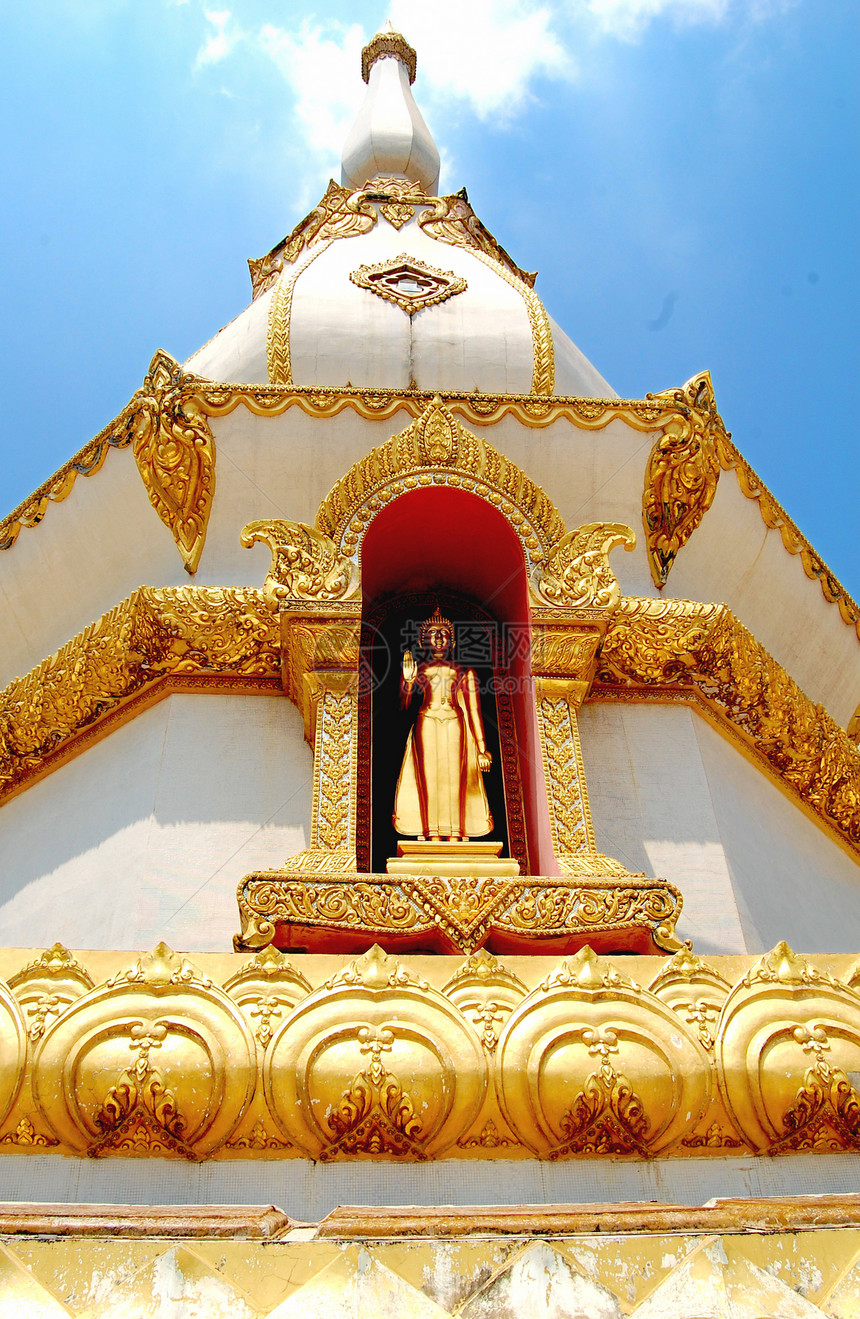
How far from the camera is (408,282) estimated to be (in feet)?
30.0

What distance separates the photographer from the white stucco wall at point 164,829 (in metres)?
6.22

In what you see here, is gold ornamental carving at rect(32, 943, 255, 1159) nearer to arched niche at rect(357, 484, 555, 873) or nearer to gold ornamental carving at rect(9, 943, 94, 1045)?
gold ornamental carving at rect(9, 943, 94, 1045)

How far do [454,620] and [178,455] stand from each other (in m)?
2.15

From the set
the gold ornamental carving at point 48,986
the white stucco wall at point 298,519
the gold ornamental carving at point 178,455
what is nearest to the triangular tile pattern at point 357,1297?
the gold ornamental carving at point 48,986

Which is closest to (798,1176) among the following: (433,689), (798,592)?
(433,689)

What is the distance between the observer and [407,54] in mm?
15188

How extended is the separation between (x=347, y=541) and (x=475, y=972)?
3.46m

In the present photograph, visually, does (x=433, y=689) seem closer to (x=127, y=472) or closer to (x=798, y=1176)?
(x=127, y=472)

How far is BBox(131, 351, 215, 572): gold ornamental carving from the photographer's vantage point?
770cm

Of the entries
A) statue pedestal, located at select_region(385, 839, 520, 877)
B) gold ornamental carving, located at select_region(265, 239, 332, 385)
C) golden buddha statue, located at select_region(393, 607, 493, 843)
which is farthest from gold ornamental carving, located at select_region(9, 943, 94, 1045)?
gold ornamental carving, located at select_region(265, 239, 332, 385)

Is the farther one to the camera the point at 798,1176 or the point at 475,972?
the point at 475,972

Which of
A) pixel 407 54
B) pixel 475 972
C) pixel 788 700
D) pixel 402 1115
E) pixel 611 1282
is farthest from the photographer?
pixel 407 54

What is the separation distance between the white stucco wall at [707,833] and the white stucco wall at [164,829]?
1.75 meters

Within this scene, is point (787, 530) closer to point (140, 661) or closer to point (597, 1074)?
point (140, 661)
